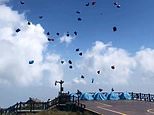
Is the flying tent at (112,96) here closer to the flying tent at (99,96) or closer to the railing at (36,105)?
the flying tent at (99,96)

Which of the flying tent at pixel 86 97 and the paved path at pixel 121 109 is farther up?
the flying tent at pixel 86 97

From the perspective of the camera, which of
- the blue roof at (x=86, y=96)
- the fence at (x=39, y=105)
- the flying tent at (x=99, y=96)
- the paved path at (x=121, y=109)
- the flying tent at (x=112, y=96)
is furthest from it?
the flying tent at (x=112, y=96)

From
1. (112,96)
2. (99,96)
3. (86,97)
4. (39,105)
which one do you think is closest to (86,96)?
(86,97)

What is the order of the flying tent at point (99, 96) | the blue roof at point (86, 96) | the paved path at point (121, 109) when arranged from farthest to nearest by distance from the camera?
the flying tent at point (99, 96), the blue roof at point (86, 96), the paved path at point (121, 109)

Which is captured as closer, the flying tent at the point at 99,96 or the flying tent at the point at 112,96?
the flying tent at the point at 99,96

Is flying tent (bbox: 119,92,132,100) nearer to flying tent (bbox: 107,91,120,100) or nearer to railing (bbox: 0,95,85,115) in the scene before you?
flying tent (bbox: 107,91,120,100)

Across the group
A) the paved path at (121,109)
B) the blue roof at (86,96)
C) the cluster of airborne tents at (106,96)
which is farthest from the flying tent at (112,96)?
the paved path at (121,109)

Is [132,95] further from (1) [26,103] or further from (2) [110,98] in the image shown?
(1) [26,103]

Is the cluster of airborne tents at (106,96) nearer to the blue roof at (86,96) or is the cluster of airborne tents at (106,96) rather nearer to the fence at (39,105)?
the blue roof at (86,96)

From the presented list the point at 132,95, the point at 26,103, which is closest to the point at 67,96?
the point at 26,103

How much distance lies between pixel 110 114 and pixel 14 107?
13.9 meters

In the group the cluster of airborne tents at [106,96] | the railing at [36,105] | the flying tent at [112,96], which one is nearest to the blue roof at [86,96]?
the cluster of airborne tents at [106,96]

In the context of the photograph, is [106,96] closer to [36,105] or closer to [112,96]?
[112,96]

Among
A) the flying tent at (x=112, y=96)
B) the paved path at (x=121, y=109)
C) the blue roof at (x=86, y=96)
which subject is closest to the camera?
the paved path at (x=121, y=109)
